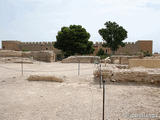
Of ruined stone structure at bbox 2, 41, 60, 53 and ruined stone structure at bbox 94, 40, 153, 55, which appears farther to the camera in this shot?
ruined stone structure at bbox 94, 40, 153, 55

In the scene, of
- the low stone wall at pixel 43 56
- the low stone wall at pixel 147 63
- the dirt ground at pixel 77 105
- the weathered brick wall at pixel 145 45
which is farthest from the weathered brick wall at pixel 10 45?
the dirt ground at pixel 77 105

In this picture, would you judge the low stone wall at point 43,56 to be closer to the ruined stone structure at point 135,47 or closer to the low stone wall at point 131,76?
the low stone wall at point 131,76

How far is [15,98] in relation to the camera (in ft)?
14.0

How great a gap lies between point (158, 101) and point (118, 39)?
83.0 ft

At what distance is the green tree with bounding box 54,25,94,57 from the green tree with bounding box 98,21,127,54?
3.84m

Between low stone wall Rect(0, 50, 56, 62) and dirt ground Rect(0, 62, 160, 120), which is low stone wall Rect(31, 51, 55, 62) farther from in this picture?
dirt ground Rect(0, 62, 160, 120)

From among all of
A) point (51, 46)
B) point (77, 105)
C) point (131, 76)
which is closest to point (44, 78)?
point (77, 105)

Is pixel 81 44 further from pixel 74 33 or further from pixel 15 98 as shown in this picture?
pixel 15 98

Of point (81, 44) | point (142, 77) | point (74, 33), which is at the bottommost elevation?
point (142, 77)

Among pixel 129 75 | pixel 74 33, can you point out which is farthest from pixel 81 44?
pixel 129 75

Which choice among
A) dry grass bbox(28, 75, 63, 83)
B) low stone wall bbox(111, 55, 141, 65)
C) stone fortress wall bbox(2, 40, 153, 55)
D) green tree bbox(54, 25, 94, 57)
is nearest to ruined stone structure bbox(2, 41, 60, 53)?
stone fortress wall bbox(2, 40, 153, 55)

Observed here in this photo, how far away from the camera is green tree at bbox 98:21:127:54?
2802cm

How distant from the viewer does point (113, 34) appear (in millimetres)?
28141

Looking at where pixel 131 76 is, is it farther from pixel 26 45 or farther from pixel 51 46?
pixel 26 45
